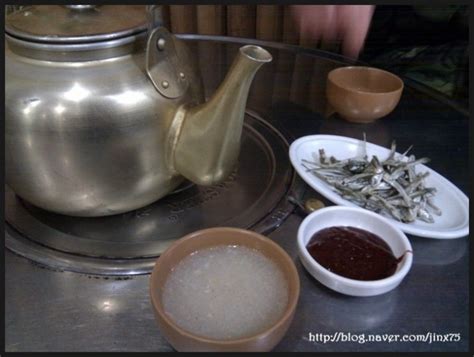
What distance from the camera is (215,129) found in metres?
0.61

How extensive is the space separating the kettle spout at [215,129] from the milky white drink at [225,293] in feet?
0.45

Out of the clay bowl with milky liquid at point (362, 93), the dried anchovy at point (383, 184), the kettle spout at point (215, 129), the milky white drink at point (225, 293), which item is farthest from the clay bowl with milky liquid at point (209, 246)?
the clay bowl with milky liquid at point (362, 93)

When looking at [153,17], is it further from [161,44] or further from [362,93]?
[362,93]

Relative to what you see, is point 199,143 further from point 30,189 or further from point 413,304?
point 413,304

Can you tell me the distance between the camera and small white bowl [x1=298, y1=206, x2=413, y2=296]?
544mm

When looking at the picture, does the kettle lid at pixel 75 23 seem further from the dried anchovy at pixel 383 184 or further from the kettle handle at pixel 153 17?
the dried anchovy at pixel 383 184

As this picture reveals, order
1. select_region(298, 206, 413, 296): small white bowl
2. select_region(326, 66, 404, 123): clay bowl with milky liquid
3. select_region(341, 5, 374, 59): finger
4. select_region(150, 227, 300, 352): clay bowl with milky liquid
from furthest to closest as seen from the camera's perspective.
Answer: select_region(341, 5, 374, 59): finger → select_region(326, 66, 404, 123): clay bowl with milky liquid → select_region(298, 206, 413, 296): small white bowl → select_region(150, 227, 300, 352): clay bowl with milky liquid

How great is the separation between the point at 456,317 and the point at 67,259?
1.77ft

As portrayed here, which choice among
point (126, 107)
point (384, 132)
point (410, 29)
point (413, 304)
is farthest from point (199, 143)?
point (410, 29)

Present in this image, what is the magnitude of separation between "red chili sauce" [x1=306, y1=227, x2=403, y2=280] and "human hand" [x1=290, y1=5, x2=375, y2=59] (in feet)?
2.36

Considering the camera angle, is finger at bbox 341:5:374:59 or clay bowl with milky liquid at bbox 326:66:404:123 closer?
clay bowl with milky liquid at bbox 326:66:404:123

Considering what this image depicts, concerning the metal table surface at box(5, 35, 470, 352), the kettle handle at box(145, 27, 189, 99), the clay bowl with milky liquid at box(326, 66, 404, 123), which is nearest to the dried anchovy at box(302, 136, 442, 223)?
the metal table surface at box(5, 35, 470, 352)

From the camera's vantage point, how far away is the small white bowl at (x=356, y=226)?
54 centimetres

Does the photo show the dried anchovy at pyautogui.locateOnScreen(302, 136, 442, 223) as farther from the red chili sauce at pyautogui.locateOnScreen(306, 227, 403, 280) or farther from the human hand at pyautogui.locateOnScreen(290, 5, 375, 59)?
the human hand at pyautogui.locateOnScreen(290, 5, 375, 59)
